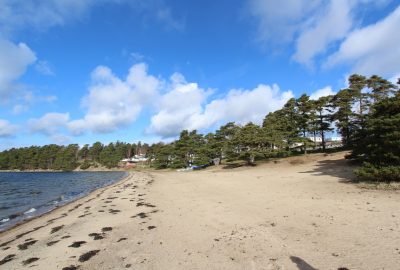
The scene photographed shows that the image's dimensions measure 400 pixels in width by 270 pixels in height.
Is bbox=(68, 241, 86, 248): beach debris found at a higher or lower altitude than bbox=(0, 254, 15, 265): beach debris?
higher

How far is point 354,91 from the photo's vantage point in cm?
4547

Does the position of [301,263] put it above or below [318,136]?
below

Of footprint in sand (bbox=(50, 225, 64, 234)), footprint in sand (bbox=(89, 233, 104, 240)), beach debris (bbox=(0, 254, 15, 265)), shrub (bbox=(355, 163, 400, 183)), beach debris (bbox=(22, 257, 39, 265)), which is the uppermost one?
shrub (bbox=(355, 163, 400, 183))

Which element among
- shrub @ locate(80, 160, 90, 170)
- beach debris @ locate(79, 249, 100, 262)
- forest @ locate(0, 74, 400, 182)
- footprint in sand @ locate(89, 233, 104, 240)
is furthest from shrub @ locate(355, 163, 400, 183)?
shrub @ locate(80, 160, 90, 170)

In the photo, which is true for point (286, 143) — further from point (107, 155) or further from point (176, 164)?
point (107, 155)

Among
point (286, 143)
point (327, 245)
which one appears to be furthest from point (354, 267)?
point (286, 143)

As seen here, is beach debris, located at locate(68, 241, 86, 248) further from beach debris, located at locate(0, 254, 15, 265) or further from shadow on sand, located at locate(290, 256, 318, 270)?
shadow on sand, located at locate(290, 256, 318, 270)

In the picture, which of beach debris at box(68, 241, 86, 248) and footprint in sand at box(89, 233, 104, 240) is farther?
footprint in sand at box(89, 233, 104, 240)

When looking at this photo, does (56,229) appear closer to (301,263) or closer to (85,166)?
(301,263)

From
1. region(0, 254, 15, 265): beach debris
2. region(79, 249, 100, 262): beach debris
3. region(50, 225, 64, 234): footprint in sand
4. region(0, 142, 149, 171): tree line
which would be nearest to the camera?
region(79, 249, 100, 262): beach debris

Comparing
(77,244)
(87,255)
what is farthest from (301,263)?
(77,244)

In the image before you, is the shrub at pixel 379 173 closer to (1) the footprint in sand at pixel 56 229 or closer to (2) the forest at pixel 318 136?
(2) the forest at pixel 318 136

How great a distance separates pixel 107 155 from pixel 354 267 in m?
145

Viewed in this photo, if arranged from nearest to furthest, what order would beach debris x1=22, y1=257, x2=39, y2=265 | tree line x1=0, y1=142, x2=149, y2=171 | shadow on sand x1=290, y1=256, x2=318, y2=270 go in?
shadow on sand x1=290, y1=256, x2=318, y2=270, beach debris x1=22, y1=257, x2=39, y2=265, tree line x1=0, y1=142, x2=149, y2=171
